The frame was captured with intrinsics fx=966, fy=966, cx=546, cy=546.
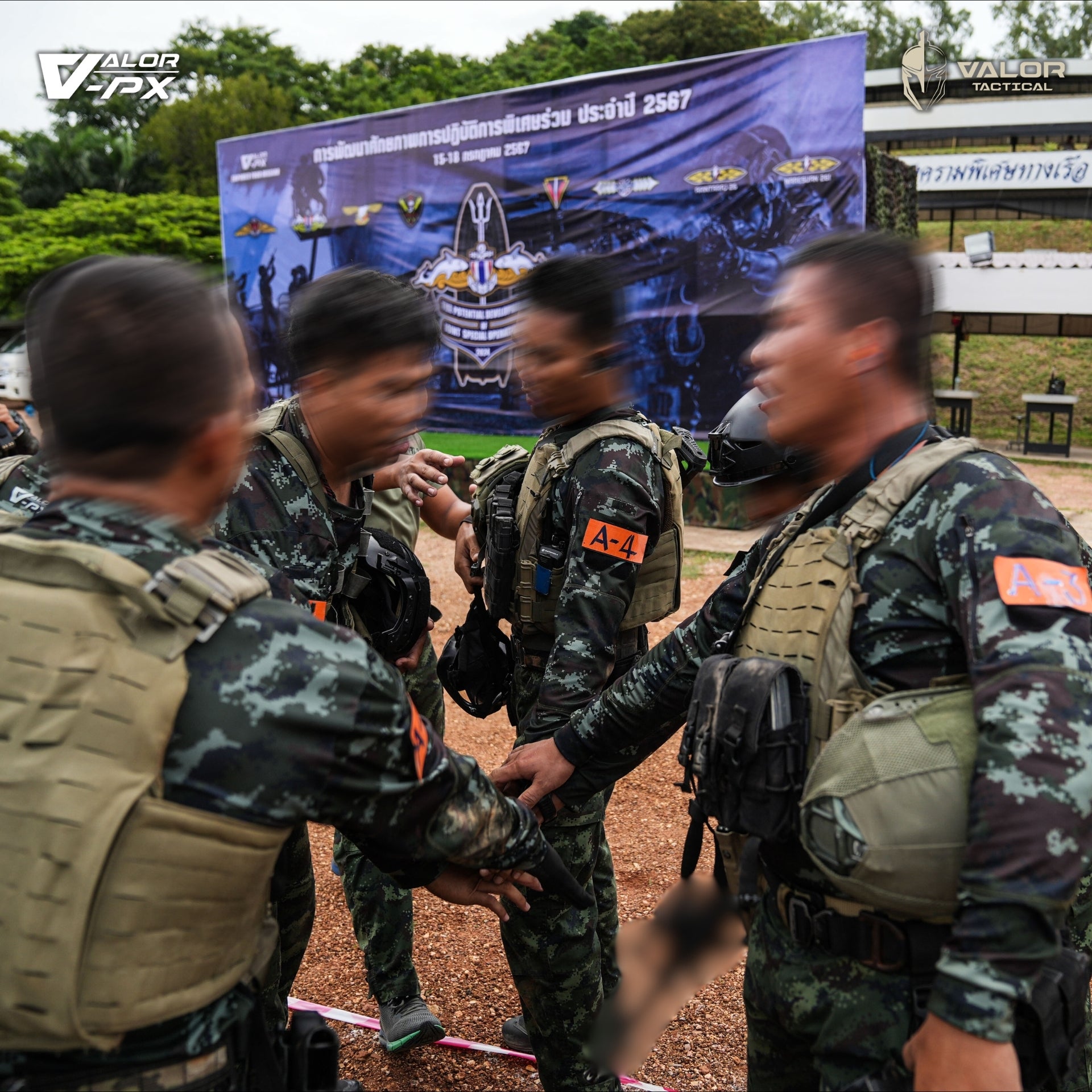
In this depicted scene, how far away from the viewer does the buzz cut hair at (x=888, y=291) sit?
1.63 metres

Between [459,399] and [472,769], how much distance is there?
14.0m

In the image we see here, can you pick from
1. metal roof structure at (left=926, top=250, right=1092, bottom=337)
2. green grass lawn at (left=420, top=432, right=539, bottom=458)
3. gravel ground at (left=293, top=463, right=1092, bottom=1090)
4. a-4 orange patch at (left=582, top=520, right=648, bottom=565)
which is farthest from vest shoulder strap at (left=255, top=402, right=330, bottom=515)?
metal roof structure at (left=926, top=250, right=1092, bottom=337)

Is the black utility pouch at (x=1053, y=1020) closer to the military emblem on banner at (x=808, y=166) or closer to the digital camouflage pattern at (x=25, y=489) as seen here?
the digital camouflage pattern at (x=25, y=489)

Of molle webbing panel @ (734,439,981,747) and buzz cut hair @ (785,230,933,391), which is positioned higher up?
buzz cut hair @ (785,230,933,391)

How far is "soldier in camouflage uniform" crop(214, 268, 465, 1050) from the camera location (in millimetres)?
2418

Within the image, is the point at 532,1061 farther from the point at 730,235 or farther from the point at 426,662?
the point at 730,235

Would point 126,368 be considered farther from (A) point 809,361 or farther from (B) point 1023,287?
(B) point 1023,287

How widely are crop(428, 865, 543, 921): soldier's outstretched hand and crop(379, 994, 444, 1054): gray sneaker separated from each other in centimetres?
133

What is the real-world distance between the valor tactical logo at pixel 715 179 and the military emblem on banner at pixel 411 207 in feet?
15.9

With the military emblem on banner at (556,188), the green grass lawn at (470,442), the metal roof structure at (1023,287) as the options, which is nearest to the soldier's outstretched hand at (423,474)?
the green grass lawn at (470,442)

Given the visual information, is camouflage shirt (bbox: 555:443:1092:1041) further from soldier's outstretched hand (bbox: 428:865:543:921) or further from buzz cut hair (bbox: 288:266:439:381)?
buzz cut hair (bbox: 288:266:439:381)

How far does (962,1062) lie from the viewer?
1286 mm

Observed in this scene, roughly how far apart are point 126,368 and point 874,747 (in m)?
1.19

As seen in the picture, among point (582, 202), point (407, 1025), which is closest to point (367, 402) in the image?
point (407, 1025)
